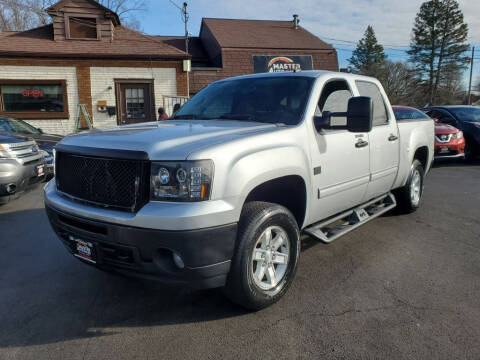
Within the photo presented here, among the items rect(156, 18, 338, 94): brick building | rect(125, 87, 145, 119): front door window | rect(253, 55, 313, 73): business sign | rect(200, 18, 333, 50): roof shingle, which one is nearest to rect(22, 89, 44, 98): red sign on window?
rect(125, 87, 145, 119): front door window

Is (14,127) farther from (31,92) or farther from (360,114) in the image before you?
(360,114)

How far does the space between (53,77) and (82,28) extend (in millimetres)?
2668

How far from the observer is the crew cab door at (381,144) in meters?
4.14

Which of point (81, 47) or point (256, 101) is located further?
point (81, 47)

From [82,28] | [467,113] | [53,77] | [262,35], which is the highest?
[262,35]

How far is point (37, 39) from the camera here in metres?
16.2

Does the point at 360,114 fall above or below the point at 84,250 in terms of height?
above

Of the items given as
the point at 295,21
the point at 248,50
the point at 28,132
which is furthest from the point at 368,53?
the point at 28,132

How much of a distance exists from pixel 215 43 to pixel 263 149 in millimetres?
19993

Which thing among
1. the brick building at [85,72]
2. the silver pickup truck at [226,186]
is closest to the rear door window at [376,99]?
the silver pickup truck at [226,186]

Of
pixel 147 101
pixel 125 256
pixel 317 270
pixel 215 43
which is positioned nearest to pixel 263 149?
pixel 125 256

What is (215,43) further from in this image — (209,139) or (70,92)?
(209,139)

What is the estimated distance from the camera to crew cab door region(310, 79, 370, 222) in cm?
330

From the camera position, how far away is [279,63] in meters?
20.6
